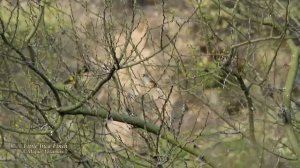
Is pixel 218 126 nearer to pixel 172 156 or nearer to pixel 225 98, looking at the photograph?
pixel 225 98

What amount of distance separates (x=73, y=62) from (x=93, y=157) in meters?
2.70

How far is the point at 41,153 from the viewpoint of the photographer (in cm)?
539

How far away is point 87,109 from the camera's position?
4.02 meters

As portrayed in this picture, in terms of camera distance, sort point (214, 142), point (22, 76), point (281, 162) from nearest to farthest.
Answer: point (281, 162) < point (214, 142) < point (22, 76)

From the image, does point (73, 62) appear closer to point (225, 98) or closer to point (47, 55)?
point (47, 55)

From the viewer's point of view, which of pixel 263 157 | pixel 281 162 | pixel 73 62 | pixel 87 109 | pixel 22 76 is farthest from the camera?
pixel 73 62

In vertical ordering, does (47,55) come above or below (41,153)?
above

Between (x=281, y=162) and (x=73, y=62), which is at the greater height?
(x=73, y=62)

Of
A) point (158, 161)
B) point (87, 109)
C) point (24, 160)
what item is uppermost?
point (87, 109)

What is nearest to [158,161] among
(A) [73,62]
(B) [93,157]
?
(B) [93,157]

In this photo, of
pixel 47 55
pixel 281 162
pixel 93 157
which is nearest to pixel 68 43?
pixel 47 55

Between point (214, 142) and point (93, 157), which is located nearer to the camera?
point (93, 157)

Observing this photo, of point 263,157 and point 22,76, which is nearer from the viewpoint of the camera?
point 263,157

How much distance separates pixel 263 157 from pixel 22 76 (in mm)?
2926
